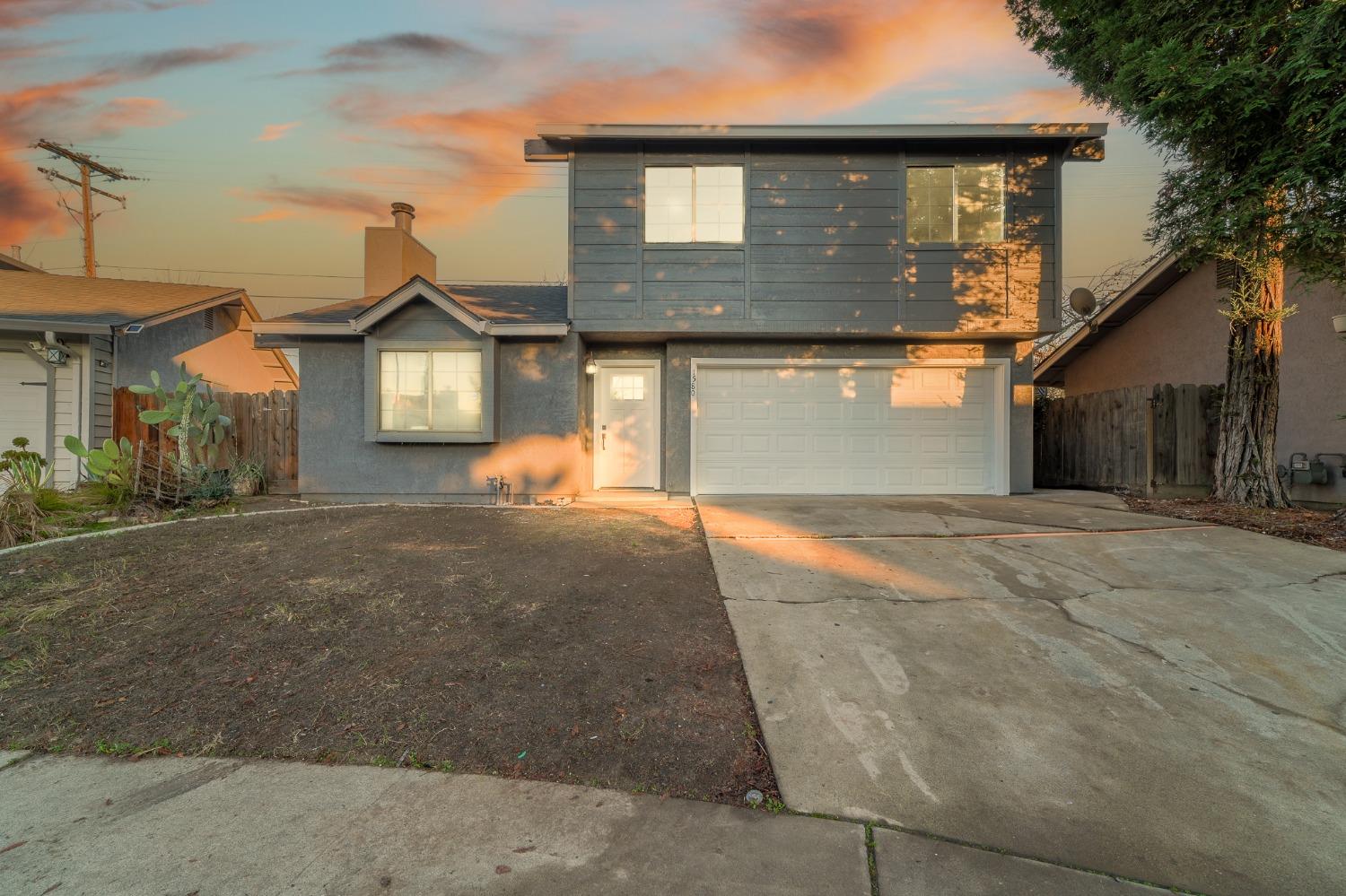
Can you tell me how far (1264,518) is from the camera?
6.97 meters

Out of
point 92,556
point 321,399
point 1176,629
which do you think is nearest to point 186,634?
point 92,556

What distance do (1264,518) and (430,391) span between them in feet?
35.9

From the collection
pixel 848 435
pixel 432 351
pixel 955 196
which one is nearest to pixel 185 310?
pixel 432 351

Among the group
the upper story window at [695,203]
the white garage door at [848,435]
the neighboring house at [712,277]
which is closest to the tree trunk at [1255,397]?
the neighboring house at [712,277]

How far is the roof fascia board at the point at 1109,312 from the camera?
11.0 metres

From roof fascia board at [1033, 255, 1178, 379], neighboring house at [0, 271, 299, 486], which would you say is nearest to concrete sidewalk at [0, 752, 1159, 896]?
neighboring house at [0, 271, 299, 486]

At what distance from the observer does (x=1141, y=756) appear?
9.01 feet

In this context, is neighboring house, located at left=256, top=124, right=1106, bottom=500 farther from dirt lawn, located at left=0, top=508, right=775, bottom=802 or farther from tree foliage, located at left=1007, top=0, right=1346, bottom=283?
dirt lawn, located at left=0, top=508, right=775, bottom=802

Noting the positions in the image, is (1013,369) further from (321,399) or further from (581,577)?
(321,399)

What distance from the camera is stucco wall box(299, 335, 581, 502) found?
889 cm

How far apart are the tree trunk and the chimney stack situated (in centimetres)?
1358

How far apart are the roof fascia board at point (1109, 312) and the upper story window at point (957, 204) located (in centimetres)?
325

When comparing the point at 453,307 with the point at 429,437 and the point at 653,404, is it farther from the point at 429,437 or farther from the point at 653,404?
the point at 653,404

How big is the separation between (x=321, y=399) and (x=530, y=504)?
3616 millimetres
